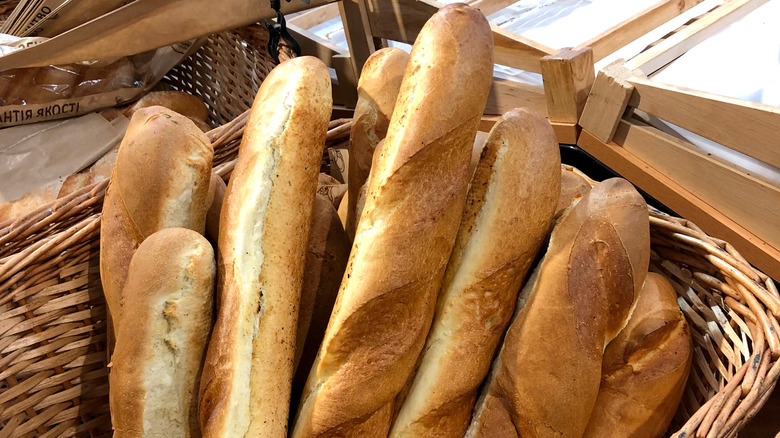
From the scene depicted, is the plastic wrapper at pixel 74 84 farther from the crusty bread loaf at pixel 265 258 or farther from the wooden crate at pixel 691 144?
the wooden crate at pixel 691 144

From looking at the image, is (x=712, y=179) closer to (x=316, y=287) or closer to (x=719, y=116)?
(x=719, y=116)

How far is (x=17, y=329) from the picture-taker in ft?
3.17

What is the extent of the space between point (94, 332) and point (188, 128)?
1.44 feet

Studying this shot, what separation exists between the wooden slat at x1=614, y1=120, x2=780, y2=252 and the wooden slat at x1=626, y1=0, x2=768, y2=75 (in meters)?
0.16

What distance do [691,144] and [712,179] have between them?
0.34 ft

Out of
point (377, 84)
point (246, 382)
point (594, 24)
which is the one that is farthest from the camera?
point (594, 24)

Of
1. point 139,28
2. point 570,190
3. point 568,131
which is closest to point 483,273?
point 570,190

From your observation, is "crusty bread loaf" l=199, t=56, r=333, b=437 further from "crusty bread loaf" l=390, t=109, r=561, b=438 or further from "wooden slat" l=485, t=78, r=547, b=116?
"wooden slat" l=485, t=78, r=547, b=116

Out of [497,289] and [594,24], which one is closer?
[497,289]

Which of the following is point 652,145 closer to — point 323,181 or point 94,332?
point 323,181

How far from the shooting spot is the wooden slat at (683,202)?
3.70ft

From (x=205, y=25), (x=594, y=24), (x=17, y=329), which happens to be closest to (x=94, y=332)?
(x=17, y=329)

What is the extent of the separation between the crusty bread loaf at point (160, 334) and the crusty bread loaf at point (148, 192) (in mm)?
84

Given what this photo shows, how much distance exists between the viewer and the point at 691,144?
4.17 feet
